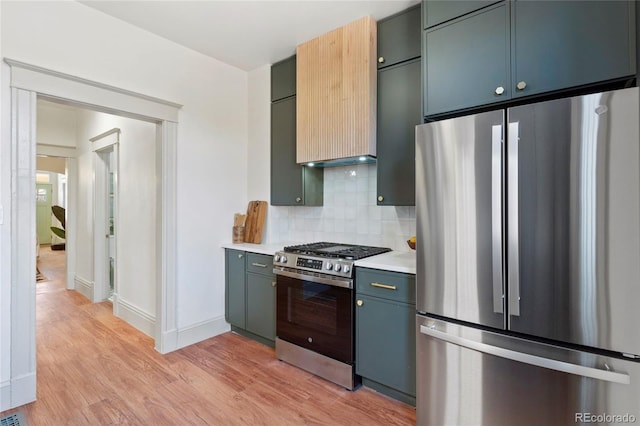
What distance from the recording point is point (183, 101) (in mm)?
3006

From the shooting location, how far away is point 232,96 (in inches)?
135

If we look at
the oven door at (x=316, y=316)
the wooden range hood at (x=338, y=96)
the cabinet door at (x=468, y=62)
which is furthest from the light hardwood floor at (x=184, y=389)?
the cabinet door at (x=468, y=62)

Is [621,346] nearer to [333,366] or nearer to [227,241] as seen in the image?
[333,366]

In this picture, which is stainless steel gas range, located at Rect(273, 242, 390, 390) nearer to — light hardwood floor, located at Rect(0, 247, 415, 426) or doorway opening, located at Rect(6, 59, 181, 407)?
light hardwood floor, located at Rect(0, 247, 415, 426)

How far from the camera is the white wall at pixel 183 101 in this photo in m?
2.10

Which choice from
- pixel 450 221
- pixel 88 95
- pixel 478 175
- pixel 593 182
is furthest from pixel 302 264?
pixel 88 95

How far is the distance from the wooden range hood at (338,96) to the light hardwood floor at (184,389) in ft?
5.90

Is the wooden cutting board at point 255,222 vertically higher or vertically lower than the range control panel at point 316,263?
higher

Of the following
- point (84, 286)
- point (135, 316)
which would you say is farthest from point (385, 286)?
point (84, 286)

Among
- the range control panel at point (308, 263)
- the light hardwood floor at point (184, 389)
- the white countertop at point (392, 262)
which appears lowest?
the light hardwood floor at point (184, 389)

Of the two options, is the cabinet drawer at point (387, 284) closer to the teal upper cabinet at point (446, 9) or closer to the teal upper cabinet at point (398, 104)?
the teal upper cabinet at point (398, 104)

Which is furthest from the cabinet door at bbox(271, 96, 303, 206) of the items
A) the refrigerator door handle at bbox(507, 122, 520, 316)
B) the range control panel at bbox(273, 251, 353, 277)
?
the refrigerator door handle at bbox(507, 122, 520, 316)

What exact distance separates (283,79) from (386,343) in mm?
2607

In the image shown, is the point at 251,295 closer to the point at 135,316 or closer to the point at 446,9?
the point at 135,316
